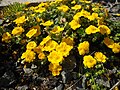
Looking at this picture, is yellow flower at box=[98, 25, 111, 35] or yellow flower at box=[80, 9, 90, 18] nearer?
yellow flower at box=[98, 25, 111, 35]

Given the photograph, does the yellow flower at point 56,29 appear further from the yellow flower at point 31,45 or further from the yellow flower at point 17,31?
the yellow flower at point 17,31

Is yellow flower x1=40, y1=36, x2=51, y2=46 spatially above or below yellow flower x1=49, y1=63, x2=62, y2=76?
above

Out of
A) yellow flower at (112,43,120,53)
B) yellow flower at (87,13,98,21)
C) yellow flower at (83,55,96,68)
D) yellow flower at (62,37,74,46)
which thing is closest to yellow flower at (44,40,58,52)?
yellow flower at (62,37,74,46)

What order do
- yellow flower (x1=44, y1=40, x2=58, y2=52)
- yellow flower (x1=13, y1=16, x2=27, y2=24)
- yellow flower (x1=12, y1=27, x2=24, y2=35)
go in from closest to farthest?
yellow flower (x1=44, y1=40, x2=58, y2=52) < yellow flower (x1=12, y1=27, x2=24, y2=35) < yellow flower (x1=13, y1=16, x2=27, y2=24)

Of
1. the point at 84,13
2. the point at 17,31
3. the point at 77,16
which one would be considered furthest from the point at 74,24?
the point at 17,31

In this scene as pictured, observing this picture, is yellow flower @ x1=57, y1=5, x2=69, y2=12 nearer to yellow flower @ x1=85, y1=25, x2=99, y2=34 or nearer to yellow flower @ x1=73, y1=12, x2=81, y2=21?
yellow flower @ x1=73, y1=12, x2=81, y2=21

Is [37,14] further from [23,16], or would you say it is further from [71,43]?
[71,43]

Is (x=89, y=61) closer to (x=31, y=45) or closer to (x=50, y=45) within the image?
(x=50, y=45)

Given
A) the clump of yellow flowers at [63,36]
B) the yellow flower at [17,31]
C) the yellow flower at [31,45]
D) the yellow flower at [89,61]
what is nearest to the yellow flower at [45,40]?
the clump of yellow flowers at [63,36]

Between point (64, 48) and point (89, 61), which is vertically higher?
point (64, 48)
